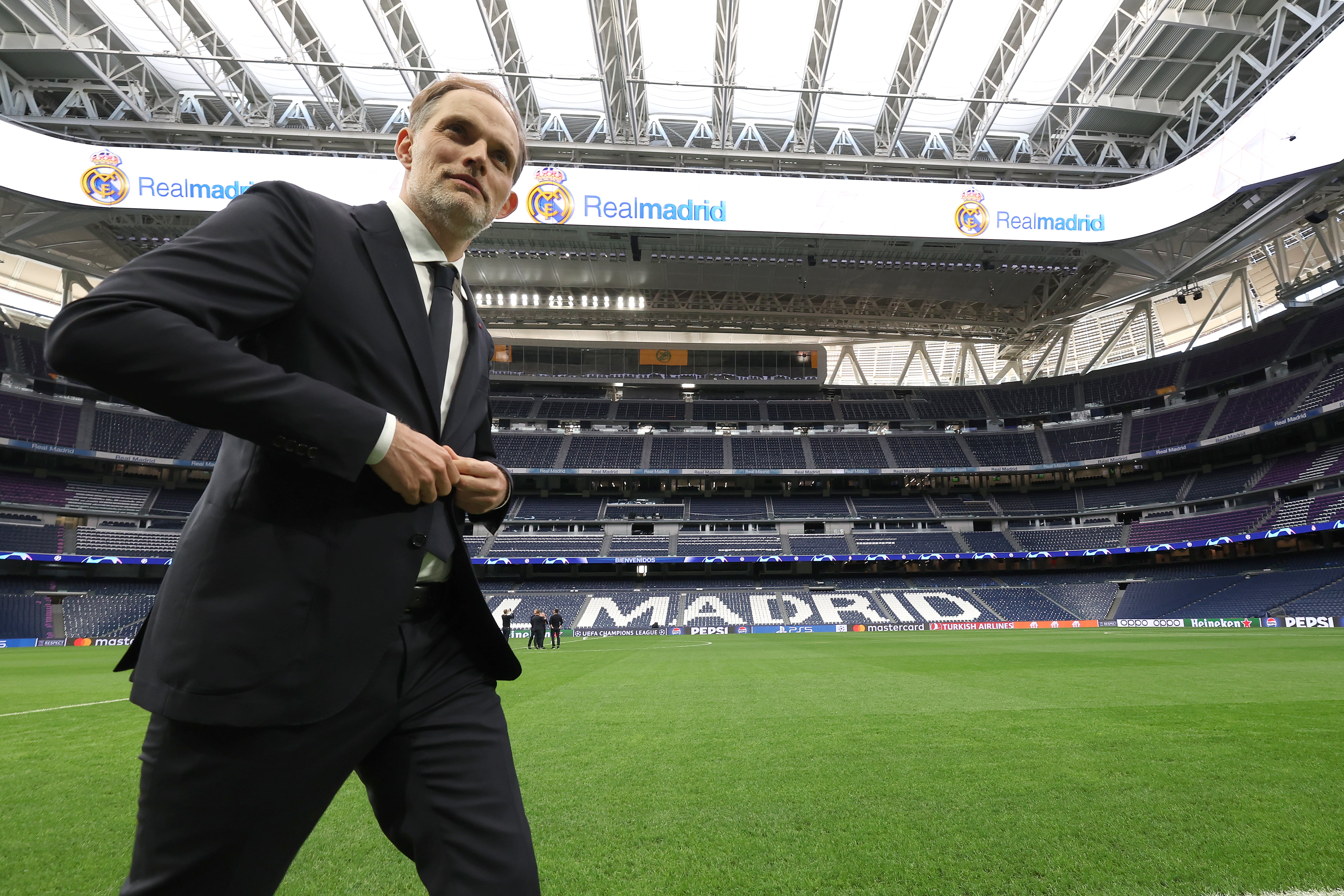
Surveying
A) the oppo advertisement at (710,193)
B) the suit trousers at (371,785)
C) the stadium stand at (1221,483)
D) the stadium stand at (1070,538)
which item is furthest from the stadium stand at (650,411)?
the suit trousers at (371,785)

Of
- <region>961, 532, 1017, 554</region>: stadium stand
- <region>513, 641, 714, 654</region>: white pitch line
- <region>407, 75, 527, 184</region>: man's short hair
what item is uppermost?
<region>961, 532, 1017, 554</region>: stadium stand

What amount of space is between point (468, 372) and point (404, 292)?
28 cm

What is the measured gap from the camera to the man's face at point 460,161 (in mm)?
1723

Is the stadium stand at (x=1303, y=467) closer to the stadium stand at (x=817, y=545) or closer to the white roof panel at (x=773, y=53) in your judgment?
the stadium stand at (x=817, y=545)

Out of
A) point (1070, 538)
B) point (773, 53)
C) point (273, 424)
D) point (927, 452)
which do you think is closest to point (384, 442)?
point (273, 424)

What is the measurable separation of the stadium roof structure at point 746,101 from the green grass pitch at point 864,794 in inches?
818

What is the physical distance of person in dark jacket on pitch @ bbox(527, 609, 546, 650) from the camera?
21969 millimetres

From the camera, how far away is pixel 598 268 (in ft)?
120

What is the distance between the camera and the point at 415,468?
4.52 ft

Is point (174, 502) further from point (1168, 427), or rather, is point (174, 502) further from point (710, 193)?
point (1168, 427)

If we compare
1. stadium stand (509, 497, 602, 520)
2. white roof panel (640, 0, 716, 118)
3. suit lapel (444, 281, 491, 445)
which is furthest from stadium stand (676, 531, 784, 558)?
suit lapel (444, 281, 491, 445)

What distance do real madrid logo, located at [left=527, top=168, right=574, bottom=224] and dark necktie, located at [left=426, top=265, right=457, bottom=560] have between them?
91.5ft

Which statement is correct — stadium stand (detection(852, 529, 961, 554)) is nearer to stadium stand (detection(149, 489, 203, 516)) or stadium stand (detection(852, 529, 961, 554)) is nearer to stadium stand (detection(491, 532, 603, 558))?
stadium stand (detection(491, 532, 603, 558))

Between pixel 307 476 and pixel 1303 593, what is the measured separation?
128ft
